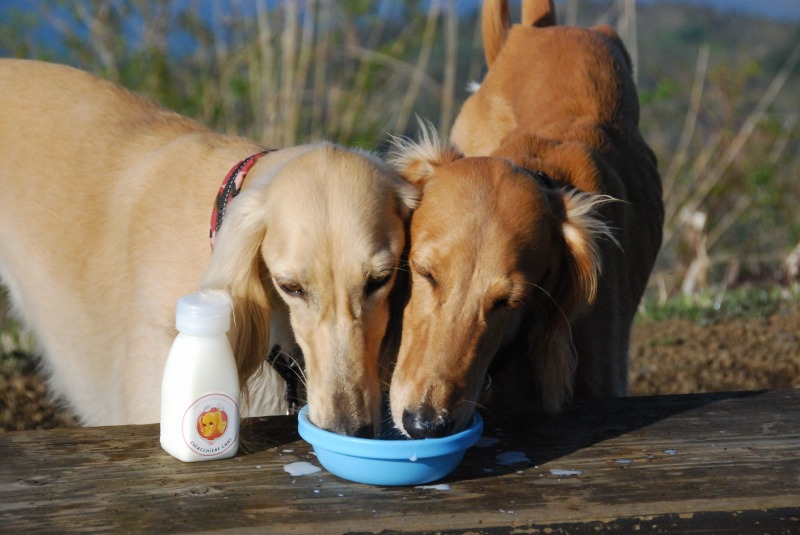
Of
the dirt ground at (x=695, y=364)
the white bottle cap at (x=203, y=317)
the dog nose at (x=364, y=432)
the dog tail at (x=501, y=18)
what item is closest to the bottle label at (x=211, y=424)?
the white bottle cap at (x=203, y=317)

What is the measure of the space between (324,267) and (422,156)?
667 mm

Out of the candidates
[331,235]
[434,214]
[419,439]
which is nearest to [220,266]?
[331,235]

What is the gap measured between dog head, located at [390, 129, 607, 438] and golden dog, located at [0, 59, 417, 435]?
9cm

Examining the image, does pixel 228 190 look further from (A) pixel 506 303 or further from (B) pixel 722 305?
(B) pixel 722 305

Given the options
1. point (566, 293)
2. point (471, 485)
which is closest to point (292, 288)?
point (471, 485)

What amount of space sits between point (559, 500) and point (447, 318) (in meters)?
0.58

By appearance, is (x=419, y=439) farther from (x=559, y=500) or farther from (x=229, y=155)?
(x=229, y=155)

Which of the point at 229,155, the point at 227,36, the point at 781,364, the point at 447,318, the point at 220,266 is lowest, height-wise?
the point at 781,364

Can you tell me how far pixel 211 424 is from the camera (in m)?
2.30

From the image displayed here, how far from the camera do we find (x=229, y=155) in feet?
10.8

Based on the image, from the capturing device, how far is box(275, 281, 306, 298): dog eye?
2.54 metres

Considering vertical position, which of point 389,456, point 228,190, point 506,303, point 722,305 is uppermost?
point 228,190

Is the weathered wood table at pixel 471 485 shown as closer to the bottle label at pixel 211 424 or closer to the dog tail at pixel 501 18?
the bottle label at pixel 211 424

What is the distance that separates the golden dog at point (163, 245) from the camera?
2.48 metres
